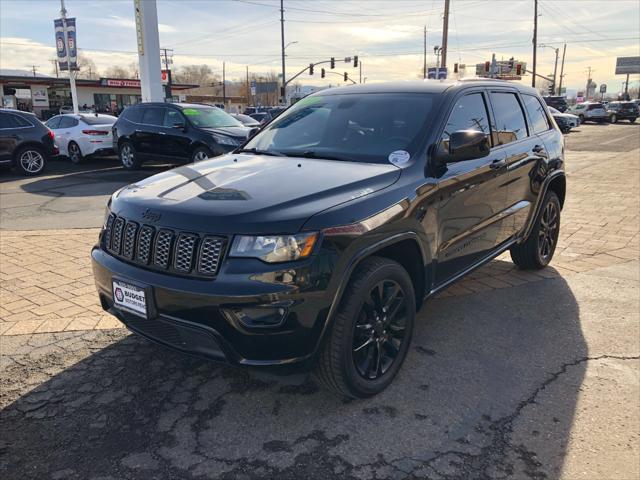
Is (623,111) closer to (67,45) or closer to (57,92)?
(67,45)

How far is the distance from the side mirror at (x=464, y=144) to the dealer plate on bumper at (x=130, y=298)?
201cm

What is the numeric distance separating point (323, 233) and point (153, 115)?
11.3 metres

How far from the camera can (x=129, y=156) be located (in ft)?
44.1

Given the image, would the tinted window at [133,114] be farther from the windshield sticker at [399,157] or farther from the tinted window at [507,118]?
the windshield sticker at [399,157]

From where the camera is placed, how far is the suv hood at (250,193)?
8.40 feet

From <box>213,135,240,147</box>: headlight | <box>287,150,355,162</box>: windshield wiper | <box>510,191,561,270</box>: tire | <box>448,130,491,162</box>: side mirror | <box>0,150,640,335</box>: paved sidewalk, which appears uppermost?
<box>448,130,491,162</box>: side mirror

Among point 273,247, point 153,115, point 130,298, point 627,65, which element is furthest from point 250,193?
point 627,65

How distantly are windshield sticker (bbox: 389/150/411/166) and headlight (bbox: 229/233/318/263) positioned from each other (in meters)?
1.03

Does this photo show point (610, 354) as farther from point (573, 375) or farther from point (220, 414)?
point (220, 414)

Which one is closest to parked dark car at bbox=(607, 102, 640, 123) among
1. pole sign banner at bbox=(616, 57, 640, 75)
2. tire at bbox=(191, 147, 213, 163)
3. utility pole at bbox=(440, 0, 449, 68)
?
utility pole at bbox=(440, 0, 449, 68)

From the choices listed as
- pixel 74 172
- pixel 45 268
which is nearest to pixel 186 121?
pixel 74 172

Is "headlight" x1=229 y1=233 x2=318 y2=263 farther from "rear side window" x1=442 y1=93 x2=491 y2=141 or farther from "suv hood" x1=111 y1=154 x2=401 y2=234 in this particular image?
"rear side window" x1=442 y1=93 x2=491 y2=141

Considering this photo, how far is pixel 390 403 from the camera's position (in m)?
3.05

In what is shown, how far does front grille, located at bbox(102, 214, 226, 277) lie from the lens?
2564mm
